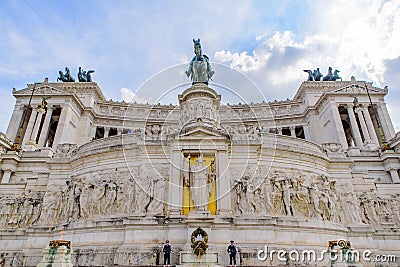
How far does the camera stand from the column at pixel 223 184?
48.3 ft

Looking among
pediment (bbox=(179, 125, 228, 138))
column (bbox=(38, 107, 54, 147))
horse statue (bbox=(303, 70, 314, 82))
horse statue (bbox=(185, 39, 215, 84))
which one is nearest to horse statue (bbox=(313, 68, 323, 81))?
horse statue (bbox=(303, 70, 314, 82))

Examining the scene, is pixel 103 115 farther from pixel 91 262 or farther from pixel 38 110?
pixel 91 262

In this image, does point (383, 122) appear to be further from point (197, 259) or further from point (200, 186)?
point (197, 259)

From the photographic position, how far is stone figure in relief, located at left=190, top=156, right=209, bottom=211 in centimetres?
1462

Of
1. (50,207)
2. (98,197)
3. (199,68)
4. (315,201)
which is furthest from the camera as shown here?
(199,68)

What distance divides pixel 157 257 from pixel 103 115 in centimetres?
4630

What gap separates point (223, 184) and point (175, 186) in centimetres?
254

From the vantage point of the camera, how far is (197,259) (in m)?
12.1

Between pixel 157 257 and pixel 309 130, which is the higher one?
pixel 309 130

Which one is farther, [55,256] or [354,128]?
[354,128]

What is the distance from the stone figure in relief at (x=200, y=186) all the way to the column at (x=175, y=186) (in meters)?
0.75

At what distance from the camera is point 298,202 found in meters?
16.3

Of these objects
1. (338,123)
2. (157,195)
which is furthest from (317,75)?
(157,195)

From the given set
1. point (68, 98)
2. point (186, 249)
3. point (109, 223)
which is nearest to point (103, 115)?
point (68, 98)
